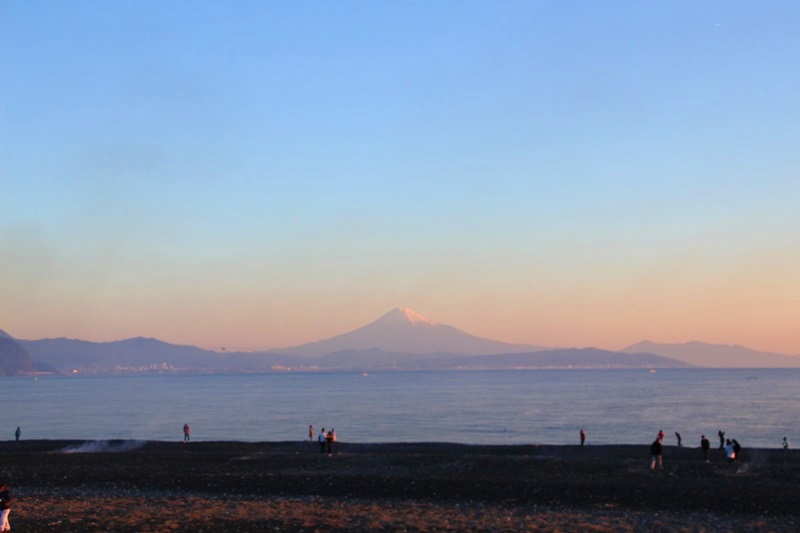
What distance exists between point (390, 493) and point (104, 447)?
25.8 meters

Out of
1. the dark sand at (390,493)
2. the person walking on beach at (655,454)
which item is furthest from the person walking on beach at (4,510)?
the person walking on beach at (655,454)

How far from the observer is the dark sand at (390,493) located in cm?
1912

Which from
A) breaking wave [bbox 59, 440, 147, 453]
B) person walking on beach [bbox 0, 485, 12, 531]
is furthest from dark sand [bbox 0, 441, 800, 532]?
breaking wave [bbox 59, 440, 147, 453]

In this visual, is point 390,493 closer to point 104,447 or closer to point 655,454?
point 655,454

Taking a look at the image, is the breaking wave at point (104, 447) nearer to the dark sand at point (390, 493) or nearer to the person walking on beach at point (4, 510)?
the dark sand at point (390, 493)

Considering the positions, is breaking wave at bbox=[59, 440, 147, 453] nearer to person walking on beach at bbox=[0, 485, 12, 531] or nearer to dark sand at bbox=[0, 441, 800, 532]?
dark sand at bbox=[0, 441, 800, 532]

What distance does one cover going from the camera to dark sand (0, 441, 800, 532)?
19.1 metres

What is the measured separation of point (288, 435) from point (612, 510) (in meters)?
48.1

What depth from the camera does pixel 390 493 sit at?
25391 mm

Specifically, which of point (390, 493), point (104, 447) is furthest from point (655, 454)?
point (104, 447)

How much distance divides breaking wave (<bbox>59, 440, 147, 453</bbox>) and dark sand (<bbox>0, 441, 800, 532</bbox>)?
3209 mm

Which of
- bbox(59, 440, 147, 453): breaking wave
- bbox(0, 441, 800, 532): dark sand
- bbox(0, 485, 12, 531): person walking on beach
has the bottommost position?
bbox(59, 440, 147, 453): breaking wave

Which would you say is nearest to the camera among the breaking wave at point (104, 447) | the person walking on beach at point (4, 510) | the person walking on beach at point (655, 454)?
the person walking on beach at point (4, 510)

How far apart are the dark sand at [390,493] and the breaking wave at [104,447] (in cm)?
321
